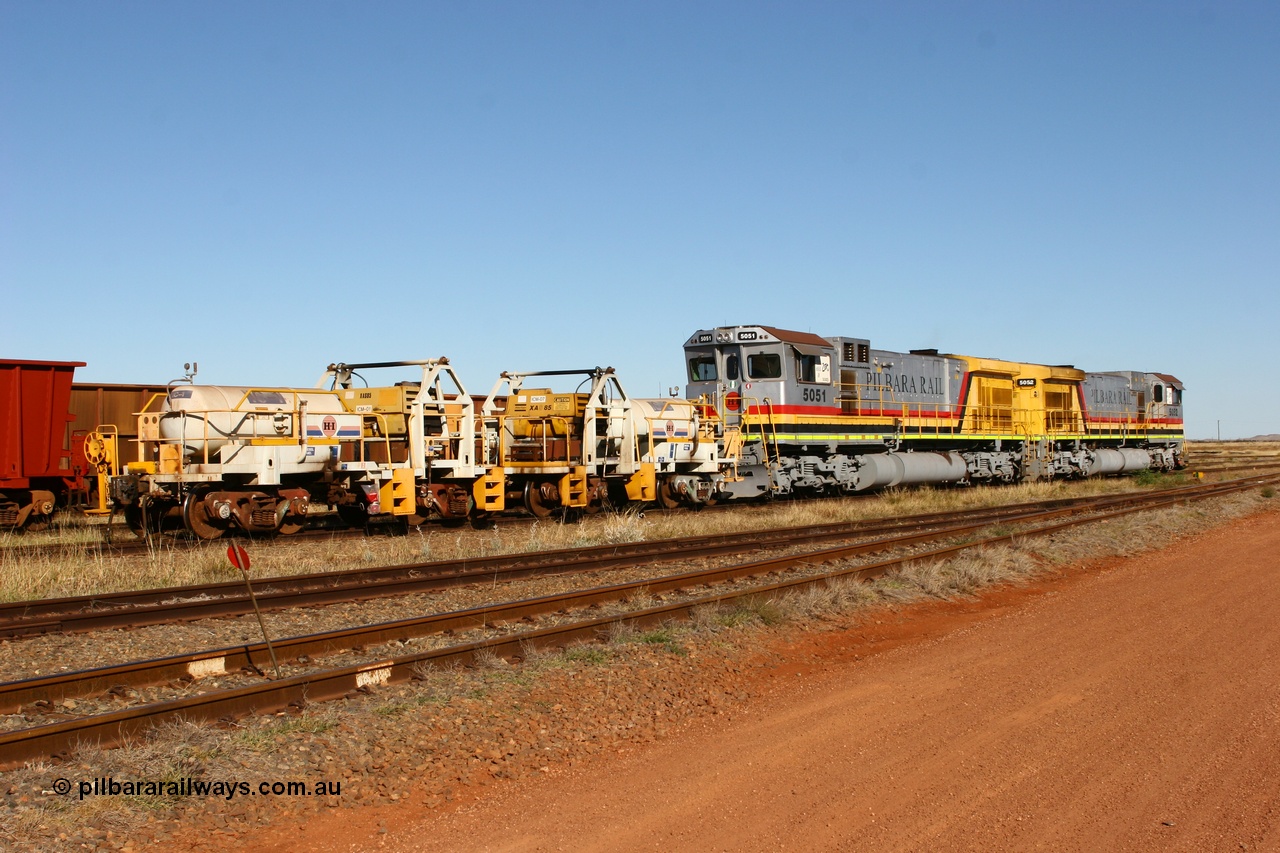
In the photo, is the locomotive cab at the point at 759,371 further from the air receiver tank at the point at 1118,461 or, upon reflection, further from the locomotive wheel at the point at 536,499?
the air receiver tank at the point at 1118,461

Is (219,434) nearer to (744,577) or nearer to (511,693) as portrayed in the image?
(744,577)

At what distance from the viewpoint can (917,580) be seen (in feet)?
42.0

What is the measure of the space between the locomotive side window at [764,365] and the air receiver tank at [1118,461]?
1751 cm

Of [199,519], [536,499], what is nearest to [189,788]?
[199,519]

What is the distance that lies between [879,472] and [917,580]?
1394 centimetres

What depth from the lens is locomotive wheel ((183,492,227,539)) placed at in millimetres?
15898

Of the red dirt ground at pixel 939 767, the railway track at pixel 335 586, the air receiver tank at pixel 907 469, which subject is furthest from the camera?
the air receiver tank at pixel 907 469

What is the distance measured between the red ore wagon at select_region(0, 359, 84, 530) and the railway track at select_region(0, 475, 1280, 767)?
509 inches

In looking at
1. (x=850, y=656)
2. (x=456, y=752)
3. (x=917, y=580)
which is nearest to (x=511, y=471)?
(x=917, y=580)

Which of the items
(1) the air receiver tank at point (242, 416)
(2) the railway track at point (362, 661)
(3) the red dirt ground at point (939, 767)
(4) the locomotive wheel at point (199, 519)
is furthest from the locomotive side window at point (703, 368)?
(3) the red dirt ground at point (939, 767)

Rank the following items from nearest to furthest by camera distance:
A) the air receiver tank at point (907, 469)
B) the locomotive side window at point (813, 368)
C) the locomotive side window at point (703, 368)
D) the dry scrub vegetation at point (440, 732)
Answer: the dry scrub vegetation at point (440, 732) < the locomotive side window at point (813, 368) < the locomotive side window at point (703, 368) < the air receiver tank at point (907, 469)

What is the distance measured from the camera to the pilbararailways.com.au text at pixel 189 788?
17.9ft

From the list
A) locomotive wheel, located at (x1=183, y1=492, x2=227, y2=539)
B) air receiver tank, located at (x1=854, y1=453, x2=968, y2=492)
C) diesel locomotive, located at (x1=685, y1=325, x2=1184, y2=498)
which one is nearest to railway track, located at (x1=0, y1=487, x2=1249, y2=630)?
locomotive wheel, located at (x1=183, y1=492, x2=227, y2=539)

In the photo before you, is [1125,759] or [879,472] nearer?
[1125,759]
